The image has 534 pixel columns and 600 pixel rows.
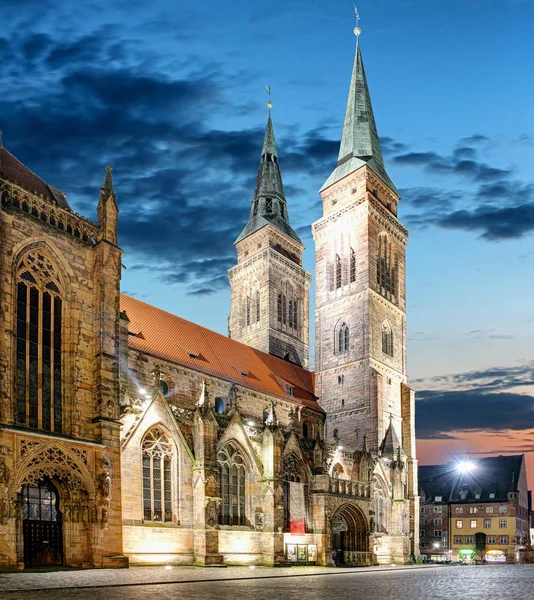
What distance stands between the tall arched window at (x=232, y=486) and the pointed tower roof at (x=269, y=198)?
99.2 ft

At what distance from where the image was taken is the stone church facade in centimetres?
2550

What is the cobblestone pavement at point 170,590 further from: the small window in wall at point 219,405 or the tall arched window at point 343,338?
the tall arched window at point 343,338

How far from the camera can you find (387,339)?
5328cm

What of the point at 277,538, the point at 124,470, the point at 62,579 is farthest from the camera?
the point at 277,538

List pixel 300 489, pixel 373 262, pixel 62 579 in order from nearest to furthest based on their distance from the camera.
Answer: pixel 62 579 < pixel 300 489 < pixel 373 262

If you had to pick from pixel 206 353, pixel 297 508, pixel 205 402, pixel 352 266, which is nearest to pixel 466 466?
pixel 352 266

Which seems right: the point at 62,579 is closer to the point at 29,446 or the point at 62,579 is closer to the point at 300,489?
the point at 29,446

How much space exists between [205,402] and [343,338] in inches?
850

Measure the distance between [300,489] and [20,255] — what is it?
1989cm

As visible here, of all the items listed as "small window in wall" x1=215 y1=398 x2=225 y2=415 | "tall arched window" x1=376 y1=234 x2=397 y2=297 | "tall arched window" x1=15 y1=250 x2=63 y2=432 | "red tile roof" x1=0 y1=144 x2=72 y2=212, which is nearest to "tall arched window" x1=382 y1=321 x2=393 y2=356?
"tall arched window" x1=376 y1=234 x2=397 y2=297

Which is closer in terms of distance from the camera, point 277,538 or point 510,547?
point 277,538

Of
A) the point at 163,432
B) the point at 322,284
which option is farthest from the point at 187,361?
the point at 322,284

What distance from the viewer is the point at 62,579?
65.3 feet

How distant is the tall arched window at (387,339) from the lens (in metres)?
52.8
